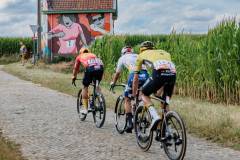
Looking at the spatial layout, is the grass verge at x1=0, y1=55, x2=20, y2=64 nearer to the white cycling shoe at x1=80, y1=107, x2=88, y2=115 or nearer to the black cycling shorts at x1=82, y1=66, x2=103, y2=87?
the white cycling shoe at x1=80, y1=107, x2=88, y2=115

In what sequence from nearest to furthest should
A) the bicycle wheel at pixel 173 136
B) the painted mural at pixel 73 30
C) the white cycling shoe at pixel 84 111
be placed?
the bicycle wheel at pixel 173 136 < the white cycling shoe at pixel 84 111 < the painted mural at pixel 73 30

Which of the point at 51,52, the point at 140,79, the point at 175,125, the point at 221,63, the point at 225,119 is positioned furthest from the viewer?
the point at 51,52

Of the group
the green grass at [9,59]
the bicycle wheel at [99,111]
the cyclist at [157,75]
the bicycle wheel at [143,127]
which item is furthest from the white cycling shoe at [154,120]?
the green grass at [9,59]

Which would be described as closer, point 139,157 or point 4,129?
point 139,157

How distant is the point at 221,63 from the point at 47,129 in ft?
25.5

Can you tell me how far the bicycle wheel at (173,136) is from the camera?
8.39 meters

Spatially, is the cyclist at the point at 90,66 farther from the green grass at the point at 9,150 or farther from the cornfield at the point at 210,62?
the cornfield at the point at 210,62

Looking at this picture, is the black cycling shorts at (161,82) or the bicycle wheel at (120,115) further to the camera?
the bicycle wheel at (120,115)

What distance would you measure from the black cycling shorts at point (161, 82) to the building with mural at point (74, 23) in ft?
125

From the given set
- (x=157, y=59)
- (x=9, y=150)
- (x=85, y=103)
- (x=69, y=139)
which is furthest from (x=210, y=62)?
(x=9, y=150)

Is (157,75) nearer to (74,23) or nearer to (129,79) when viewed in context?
(129,79)

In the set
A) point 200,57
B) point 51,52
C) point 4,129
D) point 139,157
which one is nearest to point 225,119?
point 139,157

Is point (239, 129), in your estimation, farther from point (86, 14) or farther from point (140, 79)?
point (86, 14)

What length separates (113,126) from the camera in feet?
42.0
